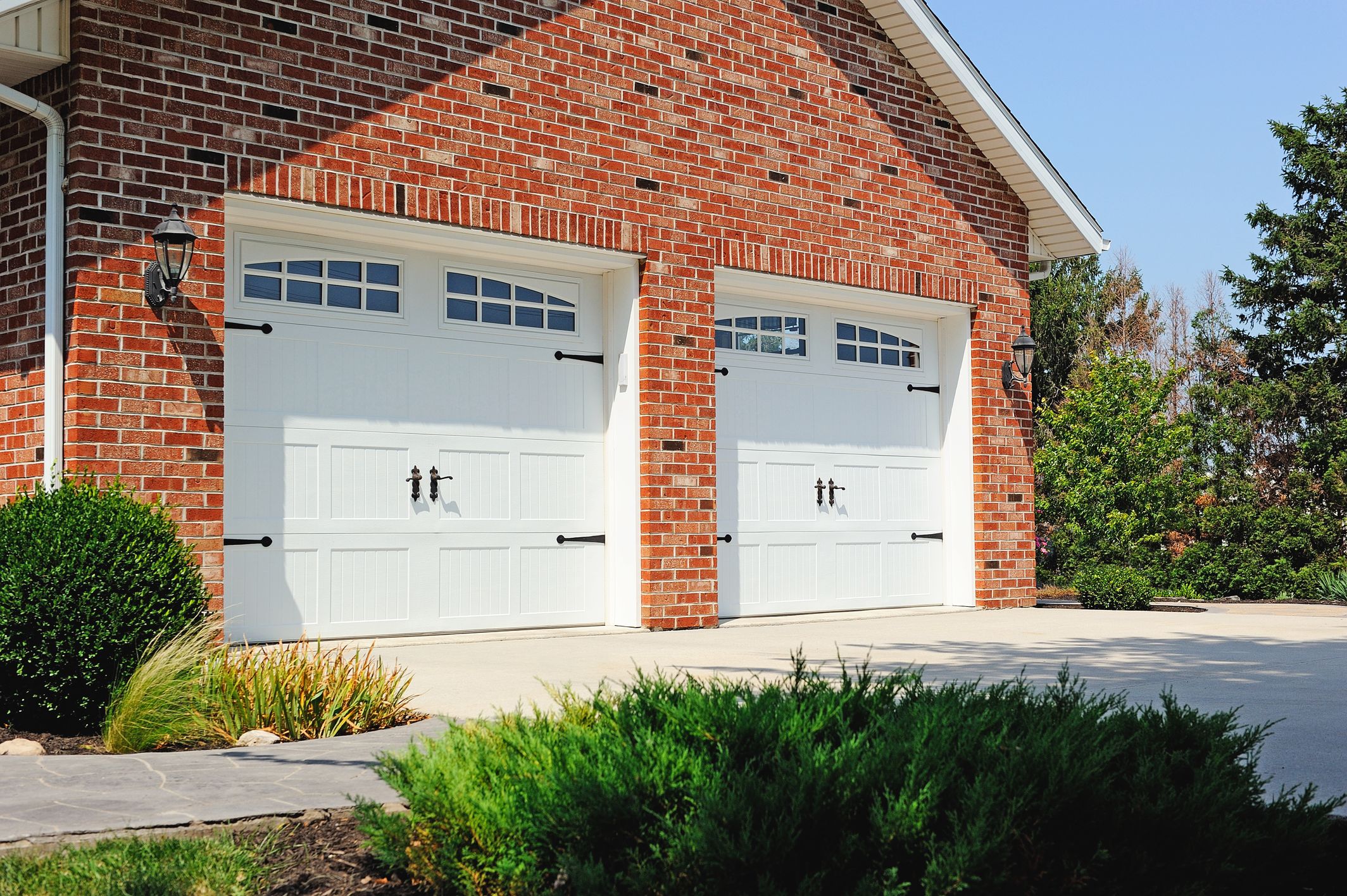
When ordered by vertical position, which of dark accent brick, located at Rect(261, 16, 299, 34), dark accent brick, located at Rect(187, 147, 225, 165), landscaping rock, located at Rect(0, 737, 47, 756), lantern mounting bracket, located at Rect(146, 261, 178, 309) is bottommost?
landscaping rock, located at Rect(0, 737, 47, 756)

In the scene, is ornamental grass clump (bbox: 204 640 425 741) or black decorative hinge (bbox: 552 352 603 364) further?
black decorative hinge (bbox: 552 352 603 364)

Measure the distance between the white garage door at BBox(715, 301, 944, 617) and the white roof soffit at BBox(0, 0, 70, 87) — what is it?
18.6ft

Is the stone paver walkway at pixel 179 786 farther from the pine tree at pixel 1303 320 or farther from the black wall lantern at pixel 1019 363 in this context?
the pine tree at pixel 1303 320

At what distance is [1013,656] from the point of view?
28.5ft

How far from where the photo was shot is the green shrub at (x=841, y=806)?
10.1 feet

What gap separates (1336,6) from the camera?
27375 mm

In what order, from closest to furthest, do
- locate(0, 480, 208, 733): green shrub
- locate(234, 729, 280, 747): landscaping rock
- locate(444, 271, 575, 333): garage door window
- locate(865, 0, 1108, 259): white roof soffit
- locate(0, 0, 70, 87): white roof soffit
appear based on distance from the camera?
locate(234, 729, 280, 747): landscaping rock → locate(0, 480, 208, 733): green shrub → locate(0, 0, 70, 87): white roof soffit → locate(444, 271, 575, 333): garage door window → locate(865, 0, 1108, 259): white roof soffit

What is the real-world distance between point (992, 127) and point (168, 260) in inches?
321

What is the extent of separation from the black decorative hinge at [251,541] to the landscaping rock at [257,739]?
144 inches

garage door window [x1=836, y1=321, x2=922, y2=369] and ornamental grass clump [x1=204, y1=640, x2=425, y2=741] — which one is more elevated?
garage door window [x1=836, y1=321, x2=922, y2=369]

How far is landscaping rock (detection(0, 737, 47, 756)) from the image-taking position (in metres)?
5.57

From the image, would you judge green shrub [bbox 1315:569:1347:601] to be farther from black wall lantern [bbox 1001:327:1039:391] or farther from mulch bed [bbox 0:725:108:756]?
mulch bed [bbox 0:725:108:756]

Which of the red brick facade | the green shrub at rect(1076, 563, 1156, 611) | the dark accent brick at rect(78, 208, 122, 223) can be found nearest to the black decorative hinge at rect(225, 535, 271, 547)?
Result: the red brick facade

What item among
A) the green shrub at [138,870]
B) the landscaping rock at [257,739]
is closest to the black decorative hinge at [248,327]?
the landscaping rock at [257,739]
